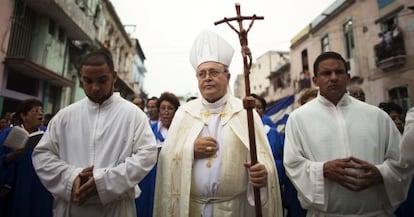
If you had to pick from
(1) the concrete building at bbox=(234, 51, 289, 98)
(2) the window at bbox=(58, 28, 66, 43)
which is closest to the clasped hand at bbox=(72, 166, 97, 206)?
(2) the window at bbox=(58, 28, 66, 43)

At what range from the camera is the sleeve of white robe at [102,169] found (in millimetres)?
1913

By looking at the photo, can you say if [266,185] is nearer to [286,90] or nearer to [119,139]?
[119,139]

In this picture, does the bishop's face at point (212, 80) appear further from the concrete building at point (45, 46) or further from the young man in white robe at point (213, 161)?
the concrete building at point (45, 46)

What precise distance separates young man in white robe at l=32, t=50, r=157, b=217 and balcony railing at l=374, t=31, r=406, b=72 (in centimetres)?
1351

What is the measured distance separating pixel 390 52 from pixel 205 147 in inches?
534

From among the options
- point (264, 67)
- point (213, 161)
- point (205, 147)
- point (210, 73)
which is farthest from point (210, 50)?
point (264, 67)

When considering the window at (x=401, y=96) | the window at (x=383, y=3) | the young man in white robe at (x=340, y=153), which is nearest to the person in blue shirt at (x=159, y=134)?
the young man in white robe at (x=340, y=153)

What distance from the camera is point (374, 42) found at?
13602mm

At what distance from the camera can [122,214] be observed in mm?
2062

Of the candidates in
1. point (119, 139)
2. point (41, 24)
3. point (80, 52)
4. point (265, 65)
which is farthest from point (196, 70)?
point (265, 65)

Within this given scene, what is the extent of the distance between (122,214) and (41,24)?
12.0m

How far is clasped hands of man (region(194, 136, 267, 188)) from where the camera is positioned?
2.01 m

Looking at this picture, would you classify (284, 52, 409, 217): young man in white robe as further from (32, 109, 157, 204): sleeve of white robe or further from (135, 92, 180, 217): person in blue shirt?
(135, 92, 180, 217): person in blue shirt

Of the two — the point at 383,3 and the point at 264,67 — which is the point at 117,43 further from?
the point at 264,67
